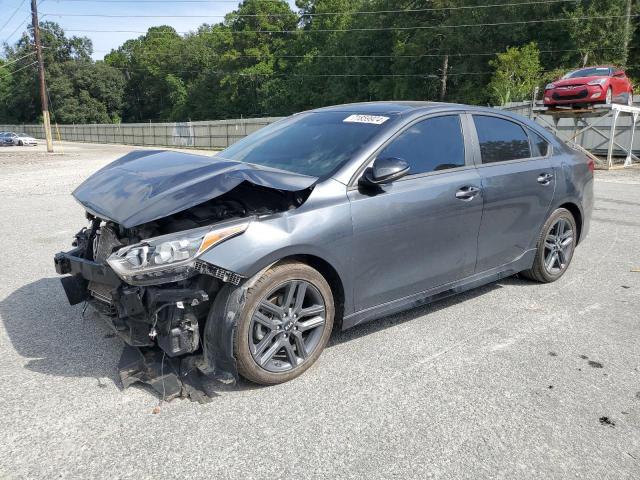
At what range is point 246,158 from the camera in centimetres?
405

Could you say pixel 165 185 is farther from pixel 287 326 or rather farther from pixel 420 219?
pixel 420 219

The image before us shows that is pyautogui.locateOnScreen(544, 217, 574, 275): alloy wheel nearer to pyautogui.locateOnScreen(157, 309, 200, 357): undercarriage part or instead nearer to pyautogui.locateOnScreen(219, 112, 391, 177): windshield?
pyautogui.locateOnScreen(219, 112, 391, 177): windshield

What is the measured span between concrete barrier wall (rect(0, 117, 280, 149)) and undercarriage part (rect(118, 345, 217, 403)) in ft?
93.5

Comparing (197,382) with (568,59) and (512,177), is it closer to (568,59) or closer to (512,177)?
(512,177)

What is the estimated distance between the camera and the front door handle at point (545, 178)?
15.3 feet

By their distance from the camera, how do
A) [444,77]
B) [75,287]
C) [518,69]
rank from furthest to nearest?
[444,77] < [518,69] < [75,287]

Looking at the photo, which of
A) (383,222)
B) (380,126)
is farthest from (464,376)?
(380,126)

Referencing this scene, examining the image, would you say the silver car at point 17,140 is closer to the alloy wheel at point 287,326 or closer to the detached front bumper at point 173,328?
the detached front bumper at point 173,328

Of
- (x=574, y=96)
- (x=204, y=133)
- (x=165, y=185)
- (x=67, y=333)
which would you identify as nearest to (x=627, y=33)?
(x=574, y=96)

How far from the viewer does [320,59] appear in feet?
217

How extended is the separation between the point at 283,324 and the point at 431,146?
177 cm

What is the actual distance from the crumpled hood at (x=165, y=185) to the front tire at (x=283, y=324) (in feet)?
1.75

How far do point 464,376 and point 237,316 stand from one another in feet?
4.82

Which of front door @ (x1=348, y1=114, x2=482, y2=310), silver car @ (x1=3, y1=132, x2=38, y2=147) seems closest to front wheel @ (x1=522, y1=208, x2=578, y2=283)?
front door @ (x1=348, y1=114, x2=482, y2=310)
